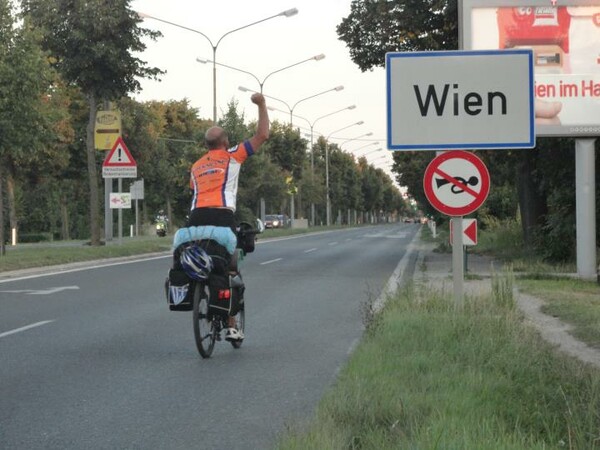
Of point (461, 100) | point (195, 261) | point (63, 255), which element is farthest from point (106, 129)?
point (195, 261)

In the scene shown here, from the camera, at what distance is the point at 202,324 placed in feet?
24.5

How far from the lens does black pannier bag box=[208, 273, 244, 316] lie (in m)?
7.32

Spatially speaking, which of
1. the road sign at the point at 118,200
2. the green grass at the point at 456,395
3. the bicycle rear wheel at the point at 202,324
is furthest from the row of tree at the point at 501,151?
the bicycle rear wheel at the point at 202,324

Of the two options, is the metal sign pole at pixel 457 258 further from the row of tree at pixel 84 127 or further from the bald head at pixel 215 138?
the row of tree at pixel 84 127

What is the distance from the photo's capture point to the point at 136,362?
739 cm

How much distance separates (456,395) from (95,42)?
2245cm

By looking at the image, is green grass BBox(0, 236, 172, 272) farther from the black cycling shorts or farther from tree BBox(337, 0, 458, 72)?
the black cycling shorts

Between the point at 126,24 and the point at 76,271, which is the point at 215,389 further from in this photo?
the point at 126,24

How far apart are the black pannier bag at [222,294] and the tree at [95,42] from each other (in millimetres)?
19059

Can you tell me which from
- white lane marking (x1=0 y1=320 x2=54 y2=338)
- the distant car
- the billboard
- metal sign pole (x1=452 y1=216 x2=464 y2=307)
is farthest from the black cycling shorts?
the distant car

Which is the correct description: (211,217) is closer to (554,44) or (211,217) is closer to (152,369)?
(152,369)

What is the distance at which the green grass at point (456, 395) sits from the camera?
4121 millimetres

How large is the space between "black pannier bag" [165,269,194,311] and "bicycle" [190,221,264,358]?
4cm

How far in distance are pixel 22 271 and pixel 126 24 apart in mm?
10683
